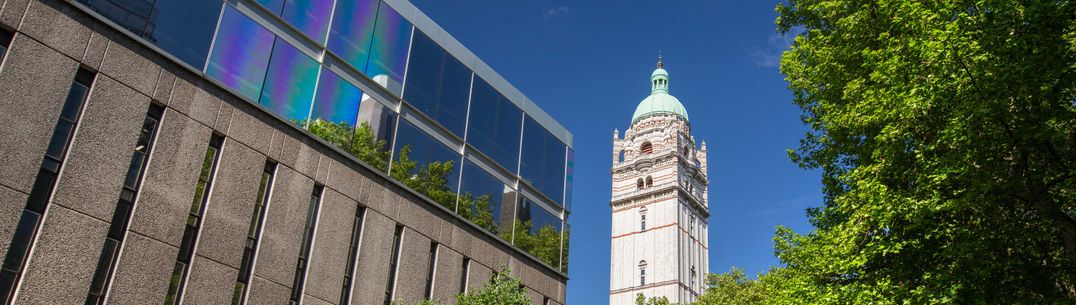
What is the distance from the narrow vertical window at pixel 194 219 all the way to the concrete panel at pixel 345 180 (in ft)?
10.4

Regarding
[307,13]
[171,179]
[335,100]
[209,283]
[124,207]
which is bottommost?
[209,283]

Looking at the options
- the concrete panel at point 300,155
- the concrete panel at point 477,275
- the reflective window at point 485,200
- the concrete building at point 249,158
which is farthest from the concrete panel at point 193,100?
the concrete panel at point 477,275

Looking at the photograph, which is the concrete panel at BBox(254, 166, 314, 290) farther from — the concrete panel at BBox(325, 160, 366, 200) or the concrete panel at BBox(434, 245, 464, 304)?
the concrete panel at BBox(434, 245, 464, 304)

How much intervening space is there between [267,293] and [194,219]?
7.72 ft

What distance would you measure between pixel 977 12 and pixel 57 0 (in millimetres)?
17277

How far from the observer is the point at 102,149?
15094mm

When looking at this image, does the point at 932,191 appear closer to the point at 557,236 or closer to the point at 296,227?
the point at 296,227

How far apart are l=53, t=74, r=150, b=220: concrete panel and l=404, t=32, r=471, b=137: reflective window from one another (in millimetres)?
8968

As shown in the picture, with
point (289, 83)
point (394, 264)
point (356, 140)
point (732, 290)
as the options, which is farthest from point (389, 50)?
point (732, 290)

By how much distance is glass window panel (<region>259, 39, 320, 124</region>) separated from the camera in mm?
19092

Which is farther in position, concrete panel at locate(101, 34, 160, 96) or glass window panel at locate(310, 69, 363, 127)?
glass window panel at locate(310, 69, 363, 127)

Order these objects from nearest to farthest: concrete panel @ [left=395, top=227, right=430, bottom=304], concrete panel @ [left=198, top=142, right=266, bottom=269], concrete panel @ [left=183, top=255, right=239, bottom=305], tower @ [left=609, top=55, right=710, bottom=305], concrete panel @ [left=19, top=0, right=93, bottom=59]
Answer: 1. concrete panel @ [left=19, top=0, right=93, bottom=59]
2. concrete panel @ [left=183, top=255, right=239, bottom=305]
3. concrete panel @ [left=198, top=142, right=266, bottom=269]
4. concrete panel @ [left=395, top=227, right=430, bottom=304]
5. tower @ [left=609, top=55, right=710, bottom=305]

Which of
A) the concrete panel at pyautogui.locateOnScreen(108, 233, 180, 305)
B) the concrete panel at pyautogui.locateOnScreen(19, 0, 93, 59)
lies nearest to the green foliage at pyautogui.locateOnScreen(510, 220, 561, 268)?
the concrete panel at pyautogui.locateOnScreen(108, 233, 180, 305)

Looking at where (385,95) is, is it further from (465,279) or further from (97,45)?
(97,45)
